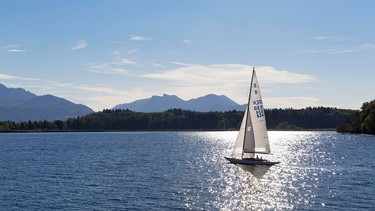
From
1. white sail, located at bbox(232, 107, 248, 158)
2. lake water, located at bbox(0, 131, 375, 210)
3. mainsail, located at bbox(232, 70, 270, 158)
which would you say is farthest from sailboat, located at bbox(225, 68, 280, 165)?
lake water, located at bbox(0, 131, 375, 210)

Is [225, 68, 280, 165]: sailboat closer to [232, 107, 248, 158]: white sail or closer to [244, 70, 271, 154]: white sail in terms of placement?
[244, 70, 271, 154]: white sail

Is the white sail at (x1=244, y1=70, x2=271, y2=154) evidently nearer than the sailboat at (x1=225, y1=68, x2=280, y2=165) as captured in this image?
No

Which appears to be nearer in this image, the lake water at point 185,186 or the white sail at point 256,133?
the lake water at point 185,186

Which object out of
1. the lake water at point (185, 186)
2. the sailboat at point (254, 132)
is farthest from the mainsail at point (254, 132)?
the lake water at point (185, 186)

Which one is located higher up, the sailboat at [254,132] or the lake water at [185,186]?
the sailboat at [254,132]

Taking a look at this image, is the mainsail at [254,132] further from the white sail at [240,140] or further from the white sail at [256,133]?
the white sail at [240,140]

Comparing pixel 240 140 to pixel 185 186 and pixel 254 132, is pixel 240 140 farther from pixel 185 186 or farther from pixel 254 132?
pixel 185 186

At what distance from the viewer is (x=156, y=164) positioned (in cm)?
11419

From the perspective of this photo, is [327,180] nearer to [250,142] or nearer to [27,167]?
[250,142]

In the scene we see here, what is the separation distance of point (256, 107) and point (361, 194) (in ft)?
132

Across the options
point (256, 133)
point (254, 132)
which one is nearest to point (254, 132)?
point (254, 132)

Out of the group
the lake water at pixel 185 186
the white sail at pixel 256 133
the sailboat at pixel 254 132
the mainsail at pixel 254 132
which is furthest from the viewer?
the white sail at pixel 256 133

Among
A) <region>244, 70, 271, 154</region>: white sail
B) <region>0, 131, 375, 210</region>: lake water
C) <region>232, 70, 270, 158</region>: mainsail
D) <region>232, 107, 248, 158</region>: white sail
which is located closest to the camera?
<region>0, 131, 375, 210</region>: lake water

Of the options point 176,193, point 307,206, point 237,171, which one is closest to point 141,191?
point 176,193
